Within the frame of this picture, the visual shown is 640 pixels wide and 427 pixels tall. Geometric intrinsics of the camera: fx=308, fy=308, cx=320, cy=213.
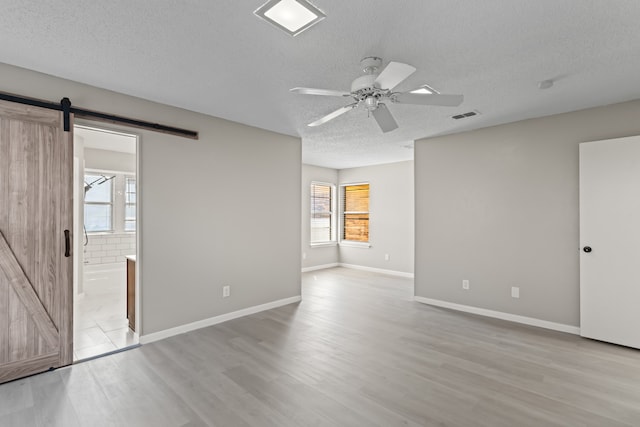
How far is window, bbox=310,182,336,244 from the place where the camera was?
7.45 m

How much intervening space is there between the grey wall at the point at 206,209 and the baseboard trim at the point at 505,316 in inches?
82.3

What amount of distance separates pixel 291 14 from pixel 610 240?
378 centimetres

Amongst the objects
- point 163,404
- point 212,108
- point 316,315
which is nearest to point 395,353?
point 316,315

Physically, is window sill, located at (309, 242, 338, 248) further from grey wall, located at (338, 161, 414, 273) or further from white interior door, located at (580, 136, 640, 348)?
white interior door, located at (580, 136, 640, 348)

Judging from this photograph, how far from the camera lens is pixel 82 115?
2.80m

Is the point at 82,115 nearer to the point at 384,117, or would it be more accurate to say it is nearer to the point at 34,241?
the point at 34,241

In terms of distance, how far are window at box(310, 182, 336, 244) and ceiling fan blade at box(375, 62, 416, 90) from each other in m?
5.21

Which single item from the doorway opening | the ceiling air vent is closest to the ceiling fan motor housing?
the ceiling air vent

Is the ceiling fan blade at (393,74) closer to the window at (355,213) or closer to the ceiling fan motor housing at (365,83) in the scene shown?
the ceiling fan motor housing at (365,83)

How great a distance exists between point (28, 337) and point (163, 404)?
140 cm

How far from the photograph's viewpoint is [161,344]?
317 centimetres

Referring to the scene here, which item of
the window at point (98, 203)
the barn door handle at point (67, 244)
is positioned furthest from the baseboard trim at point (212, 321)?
the window at point (98, 203)

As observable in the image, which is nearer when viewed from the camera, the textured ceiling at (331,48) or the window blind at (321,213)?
the textured ceiling at (331,48)

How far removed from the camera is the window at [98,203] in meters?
6.48
